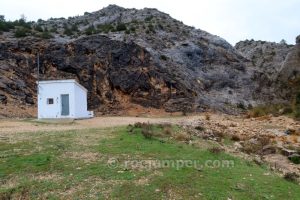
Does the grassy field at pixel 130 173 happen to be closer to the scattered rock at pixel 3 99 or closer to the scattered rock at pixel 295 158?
the scattered rock at pixel 295 158

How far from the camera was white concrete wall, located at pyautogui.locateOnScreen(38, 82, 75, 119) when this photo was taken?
1107 inches

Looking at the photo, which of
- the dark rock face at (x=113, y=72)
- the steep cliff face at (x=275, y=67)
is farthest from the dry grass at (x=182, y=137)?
the dark rock face at (x=113, y=72)

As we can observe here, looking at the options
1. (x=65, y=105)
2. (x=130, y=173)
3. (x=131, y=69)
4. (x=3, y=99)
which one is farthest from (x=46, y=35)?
(x=130, y=173)

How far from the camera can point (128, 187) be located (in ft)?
29.9

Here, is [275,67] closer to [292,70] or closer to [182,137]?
[292,70]

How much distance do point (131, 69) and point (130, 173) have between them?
28853 mm

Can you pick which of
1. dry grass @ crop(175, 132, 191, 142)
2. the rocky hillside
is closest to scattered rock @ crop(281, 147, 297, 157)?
dry grass @ crop(175, 132, 191, 142)

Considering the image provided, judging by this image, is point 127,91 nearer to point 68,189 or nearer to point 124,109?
point 124,109

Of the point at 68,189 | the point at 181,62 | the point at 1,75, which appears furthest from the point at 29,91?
the point at 68,189

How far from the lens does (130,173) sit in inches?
396

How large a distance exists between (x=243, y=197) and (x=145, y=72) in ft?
97.1

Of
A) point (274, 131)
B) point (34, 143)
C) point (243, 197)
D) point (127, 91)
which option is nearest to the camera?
point (243, 197)

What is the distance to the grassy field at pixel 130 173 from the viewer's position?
355 inches

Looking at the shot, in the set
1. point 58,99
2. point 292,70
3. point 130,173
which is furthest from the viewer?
point 292,70
